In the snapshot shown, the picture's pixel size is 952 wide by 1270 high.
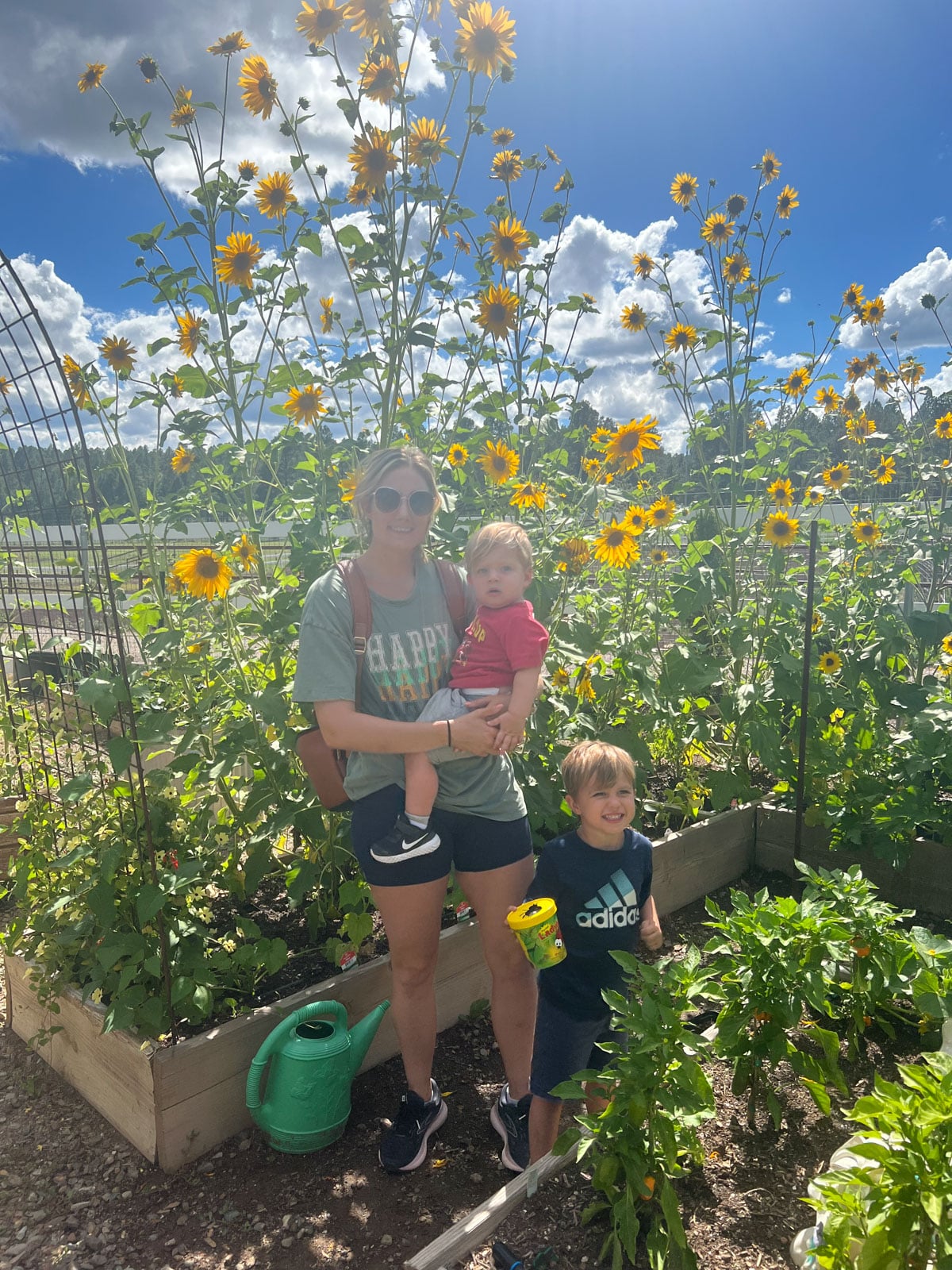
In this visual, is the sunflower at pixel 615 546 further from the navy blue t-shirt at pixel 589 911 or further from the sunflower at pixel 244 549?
the navy blue t-shirt at pixel 589 911

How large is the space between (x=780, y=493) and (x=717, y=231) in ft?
4.70

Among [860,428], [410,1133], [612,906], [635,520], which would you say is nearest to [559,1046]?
[612,906]

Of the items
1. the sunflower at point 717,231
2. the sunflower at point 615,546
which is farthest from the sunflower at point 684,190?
the sunflower at point 615,546

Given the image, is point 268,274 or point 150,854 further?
point 268,274

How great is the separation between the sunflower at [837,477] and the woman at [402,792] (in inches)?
116

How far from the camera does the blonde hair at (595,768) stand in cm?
208

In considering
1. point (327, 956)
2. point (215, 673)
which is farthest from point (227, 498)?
point (327, 956)

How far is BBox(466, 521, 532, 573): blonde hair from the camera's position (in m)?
2.24

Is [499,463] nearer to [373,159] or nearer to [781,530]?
[373,159]

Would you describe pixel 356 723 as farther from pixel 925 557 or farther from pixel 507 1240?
pixel 925 557

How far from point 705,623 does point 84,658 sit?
2.90 meters

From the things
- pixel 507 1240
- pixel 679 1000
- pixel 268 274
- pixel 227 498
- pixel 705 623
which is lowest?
pixel 507 1240

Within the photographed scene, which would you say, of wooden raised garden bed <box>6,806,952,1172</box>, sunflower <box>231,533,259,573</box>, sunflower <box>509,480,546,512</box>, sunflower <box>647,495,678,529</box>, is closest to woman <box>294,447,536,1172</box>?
wooden raised garden bed <box>6,806,952,1172</box>

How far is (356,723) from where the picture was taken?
2.05 meters
